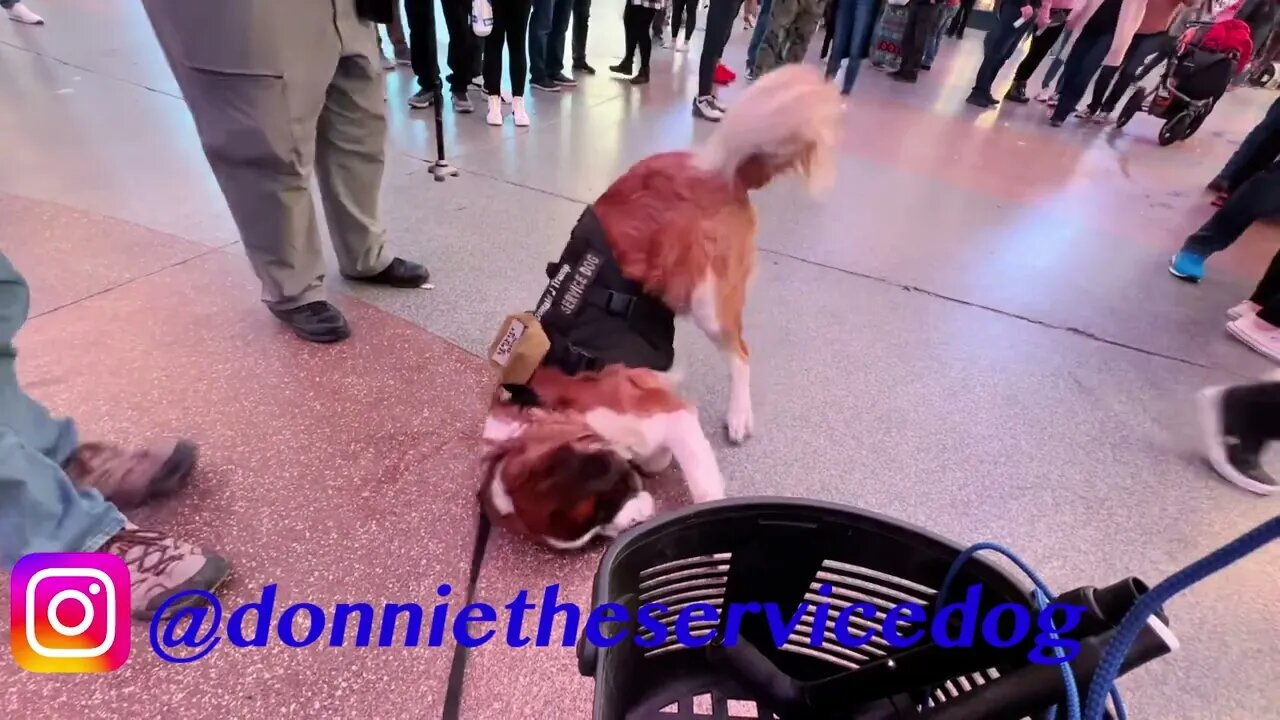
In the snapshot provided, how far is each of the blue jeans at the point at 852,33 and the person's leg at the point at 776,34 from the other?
359 mm

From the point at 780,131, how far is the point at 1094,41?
4.27 m

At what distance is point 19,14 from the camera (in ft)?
13.5

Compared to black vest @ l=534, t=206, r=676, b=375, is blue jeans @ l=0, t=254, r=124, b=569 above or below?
below

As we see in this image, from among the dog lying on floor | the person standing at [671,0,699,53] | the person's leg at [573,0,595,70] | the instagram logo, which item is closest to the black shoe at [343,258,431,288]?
the dog lying on floor

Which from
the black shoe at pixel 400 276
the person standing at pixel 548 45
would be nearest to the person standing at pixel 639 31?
the person standing at pixel 548 45

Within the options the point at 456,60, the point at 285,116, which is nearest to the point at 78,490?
the point at 285,116

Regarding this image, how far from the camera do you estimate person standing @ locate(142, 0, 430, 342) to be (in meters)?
1.29

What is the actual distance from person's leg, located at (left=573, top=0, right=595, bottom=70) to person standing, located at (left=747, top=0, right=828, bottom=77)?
118cm

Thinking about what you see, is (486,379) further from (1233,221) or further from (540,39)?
(540,39)

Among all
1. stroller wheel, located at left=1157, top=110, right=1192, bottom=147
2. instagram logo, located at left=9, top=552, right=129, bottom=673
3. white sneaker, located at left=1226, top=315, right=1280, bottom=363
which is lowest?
instagram logo, located at left=9, top=552, right=129, bottom=673

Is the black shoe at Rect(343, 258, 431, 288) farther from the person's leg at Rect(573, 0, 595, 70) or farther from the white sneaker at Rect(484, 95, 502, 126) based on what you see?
the person's leg at Rect(573, 0, 595, 70)

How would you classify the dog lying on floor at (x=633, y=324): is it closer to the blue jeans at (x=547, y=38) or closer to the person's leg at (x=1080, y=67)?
the blue jeans at (x=547, y=38)

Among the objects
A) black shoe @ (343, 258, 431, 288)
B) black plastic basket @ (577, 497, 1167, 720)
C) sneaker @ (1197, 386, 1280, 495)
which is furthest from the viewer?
black shoe @ (343, 258, 431, 288)

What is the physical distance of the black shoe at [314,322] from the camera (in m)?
1.74
